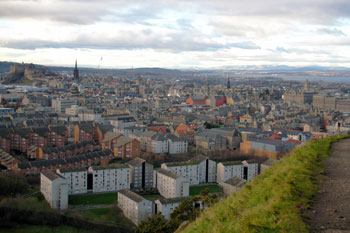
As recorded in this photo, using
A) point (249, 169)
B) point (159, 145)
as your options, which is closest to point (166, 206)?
point (249, 169)

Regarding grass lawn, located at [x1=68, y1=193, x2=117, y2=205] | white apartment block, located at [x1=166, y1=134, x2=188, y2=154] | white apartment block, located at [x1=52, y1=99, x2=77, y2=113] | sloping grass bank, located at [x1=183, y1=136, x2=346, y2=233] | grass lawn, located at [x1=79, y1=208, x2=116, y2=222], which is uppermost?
sloping grass bank, located at [x1=183, y1=136, x2=346, y2=233]

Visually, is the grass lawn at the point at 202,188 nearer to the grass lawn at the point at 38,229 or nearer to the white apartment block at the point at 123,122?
the grass lawn at the point at 38,229

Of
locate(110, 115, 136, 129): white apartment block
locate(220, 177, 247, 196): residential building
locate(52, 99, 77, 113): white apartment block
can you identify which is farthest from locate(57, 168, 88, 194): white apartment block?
locate(52, 99, 77, 113): white apartment block

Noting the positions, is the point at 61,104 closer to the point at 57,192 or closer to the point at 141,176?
the point at 141,176

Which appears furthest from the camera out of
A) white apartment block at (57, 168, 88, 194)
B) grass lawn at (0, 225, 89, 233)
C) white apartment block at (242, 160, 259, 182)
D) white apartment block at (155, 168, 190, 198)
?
white apartment block at (242, 160, 259, 182)

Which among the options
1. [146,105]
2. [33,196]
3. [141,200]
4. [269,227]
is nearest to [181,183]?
[141,200]

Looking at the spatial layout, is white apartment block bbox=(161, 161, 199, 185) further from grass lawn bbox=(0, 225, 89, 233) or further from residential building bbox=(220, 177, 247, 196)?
grass lawn bbox=(0, 225, 89, 233)

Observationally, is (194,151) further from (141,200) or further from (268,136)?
(141,200)
